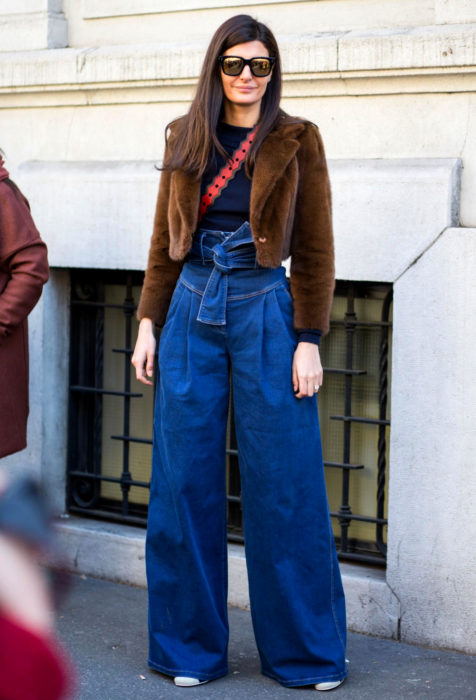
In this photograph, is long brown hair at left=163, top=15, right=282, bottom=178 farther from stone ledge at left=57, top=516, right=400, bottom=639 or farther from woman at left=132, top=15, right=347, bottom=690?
stone ledge at left=57, top=516, right=400, bottom=639

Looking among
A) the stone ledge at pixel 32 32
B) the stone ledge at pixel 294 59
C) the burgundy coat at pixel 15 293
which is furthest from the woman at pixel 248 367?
the stone ledge at pixel 32 32

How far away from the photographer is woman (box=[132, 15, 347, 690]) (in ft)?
11.8

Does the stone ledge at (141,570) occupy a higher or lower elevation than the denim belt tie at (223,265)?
lower

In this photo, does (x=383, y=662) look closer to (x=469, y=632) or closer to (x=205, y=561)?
(x=469, y=632)

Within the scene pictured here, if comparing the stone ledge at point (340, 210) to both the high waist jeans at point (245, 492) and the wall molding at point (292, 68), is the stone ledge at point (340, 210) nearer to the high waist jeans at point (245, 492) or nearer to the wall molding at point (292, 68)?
the wall molding at point (292, 68)

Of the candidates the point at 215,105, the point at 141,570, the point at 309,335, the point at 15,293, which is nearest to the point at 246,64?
the point at 215,105

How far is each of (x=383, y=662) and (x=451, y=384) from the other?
99 cm

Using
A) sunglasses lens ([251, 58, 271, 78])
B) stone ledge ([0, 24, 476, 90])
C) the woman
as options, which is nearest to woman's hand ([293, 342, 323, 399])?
the woman

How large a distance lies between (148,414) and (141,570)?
28.7 inches

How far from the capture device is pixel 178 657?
3.86m

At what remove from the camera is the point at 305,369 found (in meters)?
3.64

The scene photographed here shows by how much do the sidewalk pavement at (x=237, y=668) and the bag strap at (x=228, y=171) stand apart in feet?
4.25

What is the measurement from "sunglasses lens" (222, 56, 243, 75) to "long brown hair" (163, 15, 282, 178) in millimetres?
36

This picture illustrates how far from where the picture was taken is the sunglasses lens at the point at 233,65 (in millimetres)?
3553
